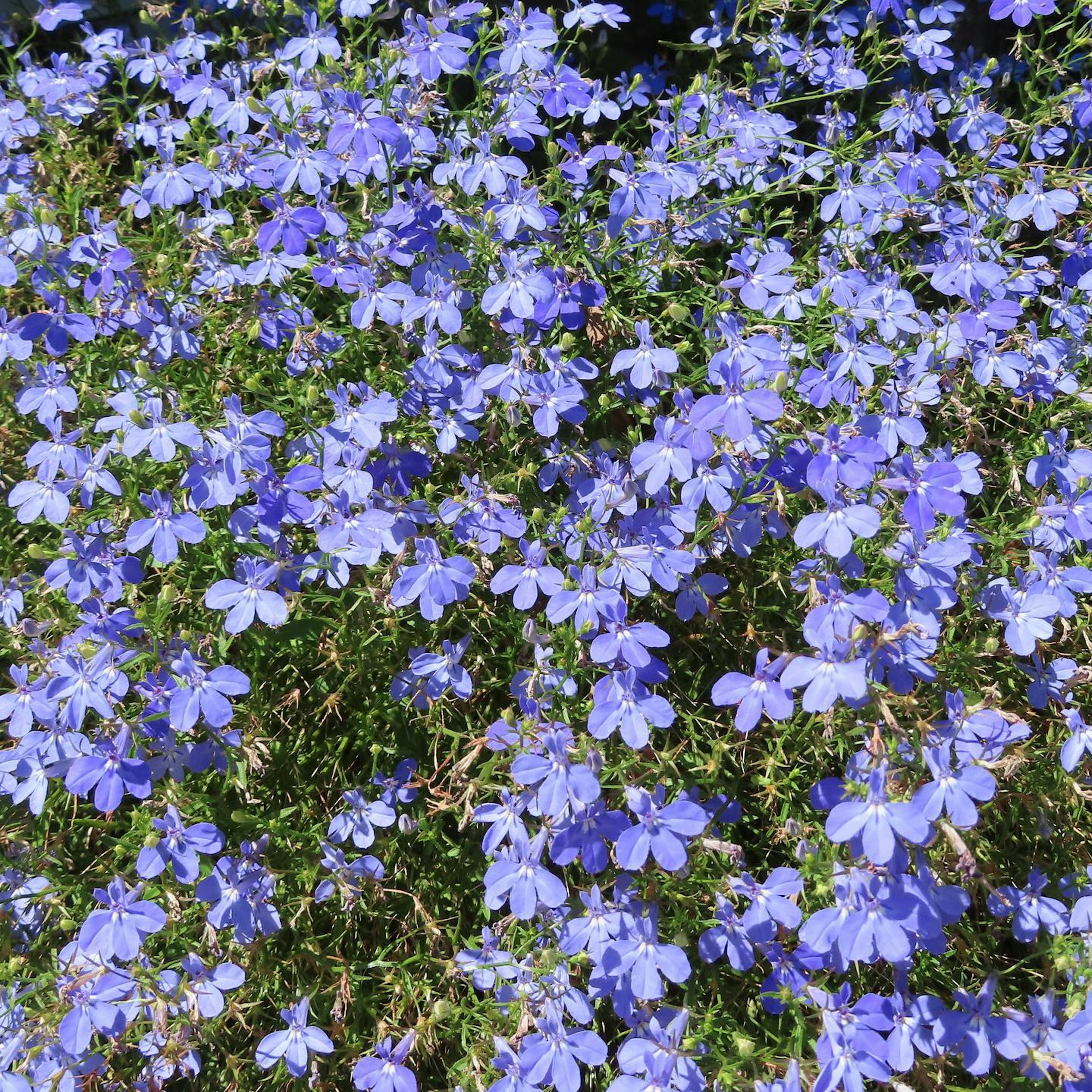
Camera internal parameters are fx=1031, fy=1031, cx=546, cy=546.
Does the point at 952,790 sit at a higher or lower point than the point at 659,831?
higher

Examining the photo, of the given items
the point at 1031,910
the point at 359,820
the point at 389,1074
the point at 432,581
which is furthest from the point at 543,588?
the point at 1031,910

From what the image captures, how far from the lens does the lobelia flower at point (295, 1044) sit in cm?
192

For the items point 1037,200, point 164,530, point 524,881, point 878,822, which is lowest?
point 524,881

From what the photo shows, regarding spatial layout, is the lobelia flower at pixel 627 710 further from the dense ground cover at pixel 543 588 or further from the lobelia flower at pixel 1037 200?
the lobelia flower at pixel 1037 200

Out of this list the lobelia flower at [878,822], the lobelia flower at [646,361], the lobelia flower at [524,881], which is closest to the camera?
the lobelia flower at [878,822]

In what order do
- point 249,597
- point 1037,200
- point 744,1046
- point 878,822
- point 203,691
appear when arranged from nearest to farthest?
point 878,822 < point 744,1046 < point 203,691 < point 249,597 < point 1037,200

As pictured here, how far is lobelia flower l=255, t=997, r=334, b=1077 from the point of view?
6.30 ft

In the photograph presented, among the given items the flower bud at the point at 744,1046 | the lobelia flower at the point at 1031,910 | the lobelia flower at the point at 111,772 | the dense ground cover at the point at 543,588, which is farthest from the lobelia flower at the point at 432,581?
the lobelia flower at the point at 1031,910

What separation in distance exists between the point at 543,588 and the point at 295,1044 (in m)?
0.98

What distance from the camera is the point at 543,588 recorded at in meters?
1.90

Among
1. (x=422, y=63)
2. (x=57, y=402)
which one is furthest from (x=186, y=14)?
(x=57, y=402)

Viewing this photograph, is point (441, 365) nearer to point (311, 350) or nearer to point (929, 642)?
point (311, 350)

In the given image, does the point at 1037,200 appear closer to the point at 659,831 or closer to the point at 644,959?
the point at 659,831

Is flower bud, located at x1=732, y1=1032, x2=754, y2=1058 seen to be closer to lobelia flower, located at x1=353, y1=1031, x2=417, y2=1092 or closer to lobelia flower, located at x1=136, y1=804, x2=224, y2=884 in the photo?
lobelia flower, located at x1=353, y1=1031, x2=417, y2=1092
